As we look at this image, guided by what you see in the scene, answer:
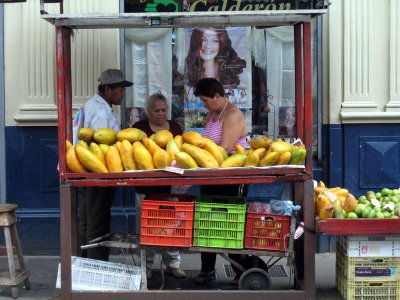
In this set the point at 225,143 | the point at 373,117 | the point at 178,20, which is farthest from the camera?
the point at 373,117

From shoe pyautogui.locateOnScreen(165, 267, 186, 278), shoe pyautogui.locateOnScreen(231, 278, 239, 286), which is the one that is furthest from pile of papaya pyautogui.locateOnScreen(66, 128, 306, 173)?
shoe pyautogui.locateOnScreen(165, 267, 186, 278)

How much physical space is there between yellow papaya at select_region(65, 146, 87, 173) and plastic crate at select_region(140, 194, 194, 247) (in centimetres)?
59

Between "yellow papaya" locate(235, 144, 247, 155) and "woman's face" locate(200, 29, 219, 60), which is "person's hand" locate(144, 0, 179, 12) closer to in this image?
"woman's face" locate(200, 29, 219, 60)

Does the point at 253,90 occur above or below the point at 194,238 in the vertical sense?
above

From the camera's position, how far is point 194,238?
230 inches

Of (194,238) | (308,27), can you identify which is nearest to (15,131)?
(194,238)

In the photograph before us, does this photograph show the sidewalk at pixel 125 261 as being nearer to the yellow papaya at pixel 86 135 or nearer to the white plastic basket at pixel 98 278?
the white plastic basket at pixel 98 278

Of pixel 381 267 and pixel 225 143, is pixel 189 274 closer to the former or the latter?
pixel 225 143

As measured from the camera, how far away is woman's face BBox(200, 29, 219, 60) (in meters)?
8.28

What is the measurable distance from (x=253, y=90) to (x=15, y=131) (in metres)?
2.71

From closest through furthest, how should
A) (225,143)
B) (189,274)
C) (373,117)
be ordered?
(225,143) < (189,274) < (373,117)

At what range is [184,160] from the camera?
568 cm

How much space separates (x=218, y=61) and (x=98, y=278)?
3.33m

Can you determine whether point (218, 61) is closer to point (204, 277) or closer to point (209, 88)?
point (209, 88)
